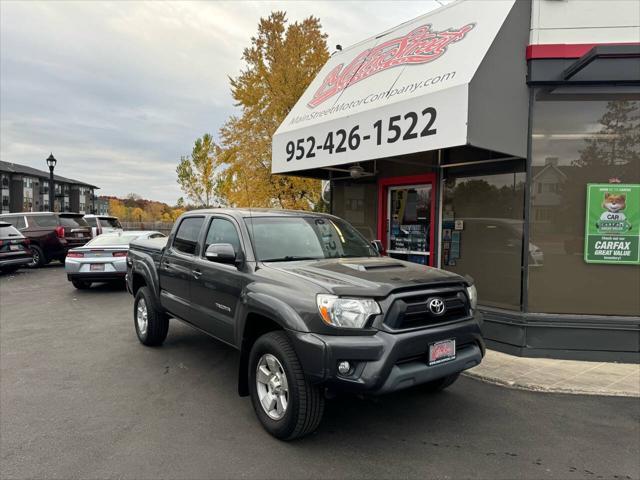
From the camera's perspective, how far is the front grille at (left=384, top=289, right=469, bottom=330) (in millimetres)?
3218

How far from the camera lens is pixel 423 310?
3365 mm

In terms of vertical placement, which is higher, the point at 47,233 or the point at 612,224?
the point at 612,224

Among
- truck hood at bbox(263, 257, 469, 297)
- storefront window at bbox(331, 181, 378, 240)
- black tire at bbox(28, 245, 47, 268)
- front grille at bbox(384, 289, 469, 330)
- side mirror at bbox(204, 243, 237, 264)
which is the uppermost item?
storefront window at bbox(331, 181, 378, 240)

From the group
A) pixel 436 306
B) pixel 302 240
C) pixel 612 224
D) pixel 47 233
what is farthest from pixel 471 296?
pixel 47 233

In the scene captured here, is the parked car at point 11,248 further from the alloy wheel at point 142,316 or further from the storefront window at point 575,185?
the storefront window at point 575,185

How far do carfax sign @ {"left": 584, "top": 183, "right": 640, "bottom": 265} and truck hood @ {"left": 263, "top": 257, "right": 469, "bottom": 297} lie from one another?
3121 mm

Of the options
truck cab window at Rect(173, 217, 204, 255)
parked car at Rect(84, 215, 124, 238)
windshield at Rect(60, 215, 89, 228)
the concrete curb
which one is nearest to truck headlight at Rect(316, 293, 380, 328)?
truck cab window at Rect(173, 217, 204, 255)

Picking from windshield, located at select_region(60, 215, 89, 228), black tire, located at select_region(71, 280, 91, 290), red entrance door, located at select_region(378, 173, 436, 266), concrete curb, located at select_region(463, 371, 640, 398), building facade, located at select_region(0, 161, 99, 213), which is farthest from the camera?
building facade, located at select_region(0, 161, 99, 213)

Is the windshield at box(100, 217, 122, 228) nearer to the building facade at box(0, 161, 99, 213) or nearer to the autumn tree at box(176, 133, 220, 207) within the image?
the autumn tree at box(176, 133, 220, 207)

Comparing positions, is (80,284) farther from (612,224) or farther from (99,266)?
(612,224)

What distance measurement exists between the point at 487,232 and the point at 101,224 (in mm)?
18023

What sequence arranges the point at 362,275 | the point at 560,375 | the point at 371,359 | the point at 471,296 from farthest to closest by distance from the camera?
the point at 560,375, the point at 471,296, the point at 362,275, the point at 371,359

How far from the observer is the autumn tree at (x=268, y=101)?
653 inches

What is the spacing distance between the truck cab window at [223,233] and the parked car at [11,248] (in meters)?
11.3
